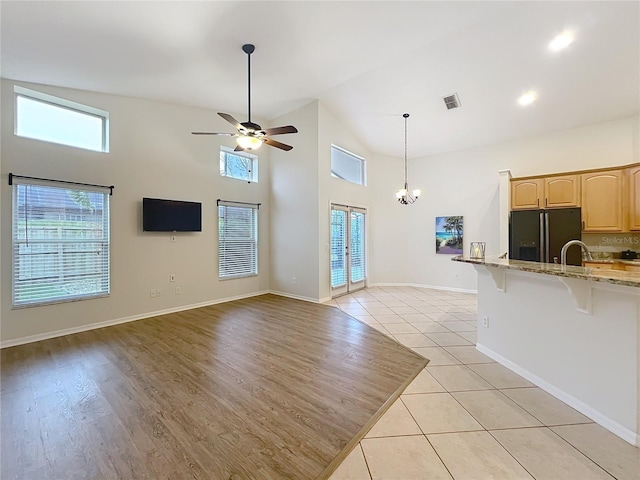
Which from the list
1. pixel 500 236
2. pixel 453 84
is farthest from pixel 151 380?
pixel 500 236

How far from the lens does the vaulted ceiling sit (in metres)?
2.81

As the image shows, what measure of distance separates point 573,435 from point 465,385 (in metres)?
0.73

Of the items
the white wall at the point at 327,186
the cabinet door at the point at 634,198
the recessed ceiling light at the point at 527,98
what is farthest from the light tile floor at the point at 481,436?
the recessed ceiling light at the point at 527,98

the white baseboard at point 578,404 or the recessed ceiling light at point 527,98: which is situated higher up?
the recessed ceiling light at point 527,98

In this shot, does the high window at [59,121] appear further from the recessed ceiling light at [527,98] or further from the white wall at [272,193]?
the recessed ceiling light at [527,98]

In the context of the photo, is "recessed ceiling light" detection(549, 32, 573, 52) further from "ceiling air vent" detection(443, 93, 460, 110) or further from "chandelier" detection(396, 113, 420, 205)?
"chandelier" detection(396, 113, 420, 205)

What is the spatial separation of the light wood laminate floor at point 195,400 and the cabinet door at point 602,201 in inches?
167

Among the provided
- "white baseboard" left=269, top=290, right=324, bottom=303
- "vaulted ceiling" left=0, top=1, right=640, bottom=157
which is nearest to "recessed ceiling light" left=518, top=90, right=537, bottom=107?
"vaulted ceiling" left=0, top=1, right=640, bottom=157

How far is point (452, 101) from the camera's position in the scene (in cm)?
467

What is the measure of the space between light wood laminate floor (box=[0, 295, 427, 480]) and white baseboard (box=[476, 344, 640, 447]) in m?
0.89

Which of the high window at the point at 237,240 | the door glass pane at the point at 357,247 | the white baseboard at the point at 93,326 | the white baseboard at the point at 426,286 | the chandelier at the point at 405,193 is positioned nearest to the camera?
the white baseboard at the point at 93,326

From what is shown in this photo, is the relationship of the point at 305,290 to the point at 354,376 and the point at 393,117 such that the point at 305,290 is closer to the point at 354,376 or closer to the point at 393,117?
the point at 354,376

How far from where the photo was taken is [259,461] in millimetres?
1587

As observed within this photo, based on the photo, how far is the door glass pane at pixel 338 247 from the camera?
231 inches
